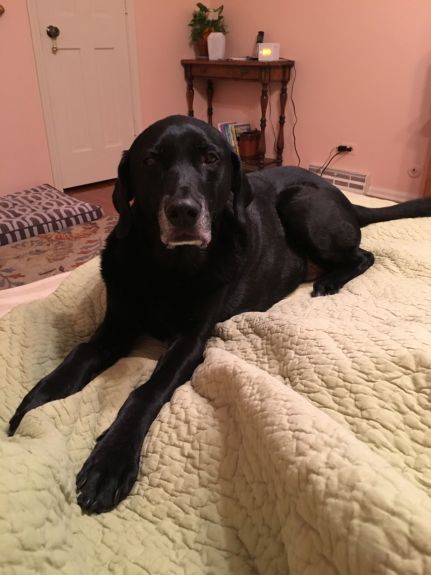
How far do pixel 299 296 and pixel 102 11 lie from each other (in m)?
3.34

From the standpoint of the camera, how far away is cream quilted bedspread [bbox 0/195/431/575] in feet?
1.79

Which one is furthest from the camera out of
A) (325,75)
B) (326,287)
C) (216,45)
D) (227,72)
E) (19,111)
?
(216,45)

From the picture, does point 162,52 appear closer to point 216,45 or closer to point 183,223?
point 216,45

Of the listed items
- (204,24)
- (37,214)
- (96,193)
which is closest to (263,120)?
(204,24)

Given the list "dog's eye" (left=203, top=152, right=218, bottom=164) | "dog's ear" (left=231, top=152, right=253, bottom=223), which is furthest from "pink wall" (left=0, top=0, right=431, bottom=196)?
"dog's eye" (left=203, top=152, right=218, bottom=164)

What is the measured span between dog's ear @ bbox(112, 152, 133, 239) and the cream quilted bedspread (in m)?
0.37

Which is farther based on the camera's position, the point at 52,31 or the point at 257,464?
the point at 52,31

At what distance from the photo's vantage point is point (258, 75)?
373 centimetres

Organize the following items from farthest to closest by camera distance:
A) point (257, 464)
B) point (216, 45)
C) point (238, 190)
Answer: point (216, 45) < point (238, 190) < point (257, 464)

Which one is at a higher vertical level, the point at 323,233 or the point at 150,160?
the point at 150,160

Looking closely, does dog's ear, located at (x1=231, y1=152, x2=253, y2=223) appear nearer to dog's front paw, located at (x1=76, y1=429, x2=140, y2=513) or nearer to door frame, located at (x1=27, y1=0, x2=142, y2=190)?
dog's front paw, located at (x1=76, y1=429, x2=140, y2=513)

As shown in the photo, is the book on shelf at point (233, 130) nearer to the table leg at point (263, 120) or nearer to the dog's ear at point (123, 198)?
the table leg at point (263, 120)

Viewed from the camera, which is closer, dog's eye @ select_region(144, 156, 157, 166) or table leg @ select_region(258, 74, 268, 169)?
dog's eye @ select_region(144, 156, 157, 166)

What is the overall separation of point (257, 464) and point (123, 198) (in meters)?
0.80
